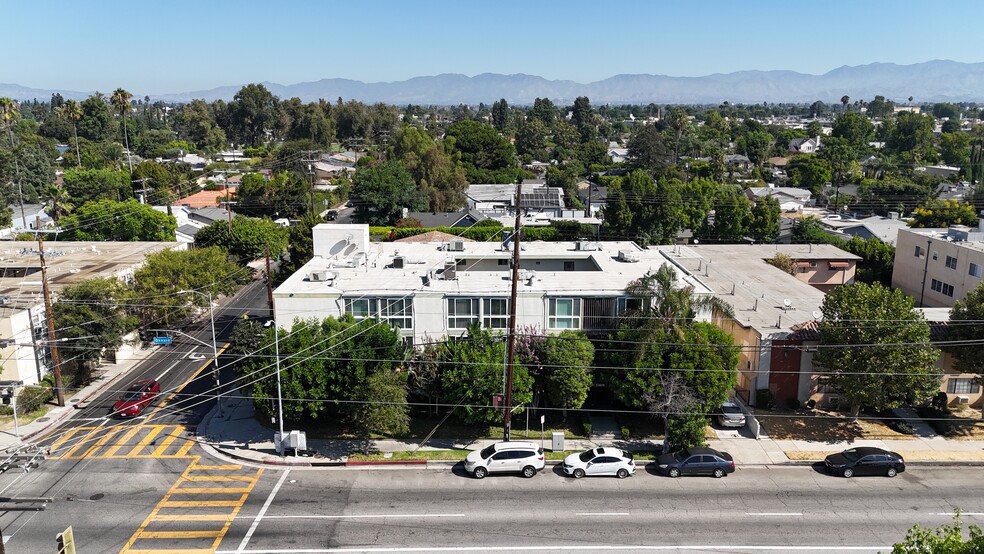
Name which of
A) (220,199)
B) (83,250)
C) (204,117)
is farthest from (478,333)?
(204,117)

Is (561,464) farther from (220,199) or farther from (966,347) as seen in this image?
(220,199)

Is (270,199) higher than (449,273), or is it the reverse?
(449,273)

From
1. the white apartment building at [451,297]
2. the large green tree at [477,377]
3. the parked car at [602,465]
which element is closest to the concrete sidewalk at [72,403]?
the white apartment building at [451,297]

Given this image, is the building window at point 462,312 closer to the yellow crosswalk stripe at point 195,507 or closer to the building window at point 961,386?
the yellow crosswalk stripe at point 195,507

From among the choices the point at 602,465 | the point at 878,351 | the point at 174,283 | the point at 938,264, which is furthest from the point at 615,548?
the point at 938,264

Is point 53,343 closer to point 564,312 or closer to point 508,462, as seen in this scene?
point 508,462

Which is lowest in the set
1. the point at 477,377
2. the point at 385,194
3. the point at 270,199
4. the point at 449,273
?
the point at 477,377

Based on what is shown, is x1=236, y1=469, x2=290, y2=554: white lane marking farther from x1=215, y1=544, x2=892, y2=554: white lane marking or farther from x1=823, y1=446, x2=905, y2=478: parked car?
x1=823, y1=446, x2=905, y2=478: parked car

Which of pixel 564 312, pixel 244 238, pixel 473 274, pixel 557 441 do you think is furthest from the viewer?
pixel 244 238
